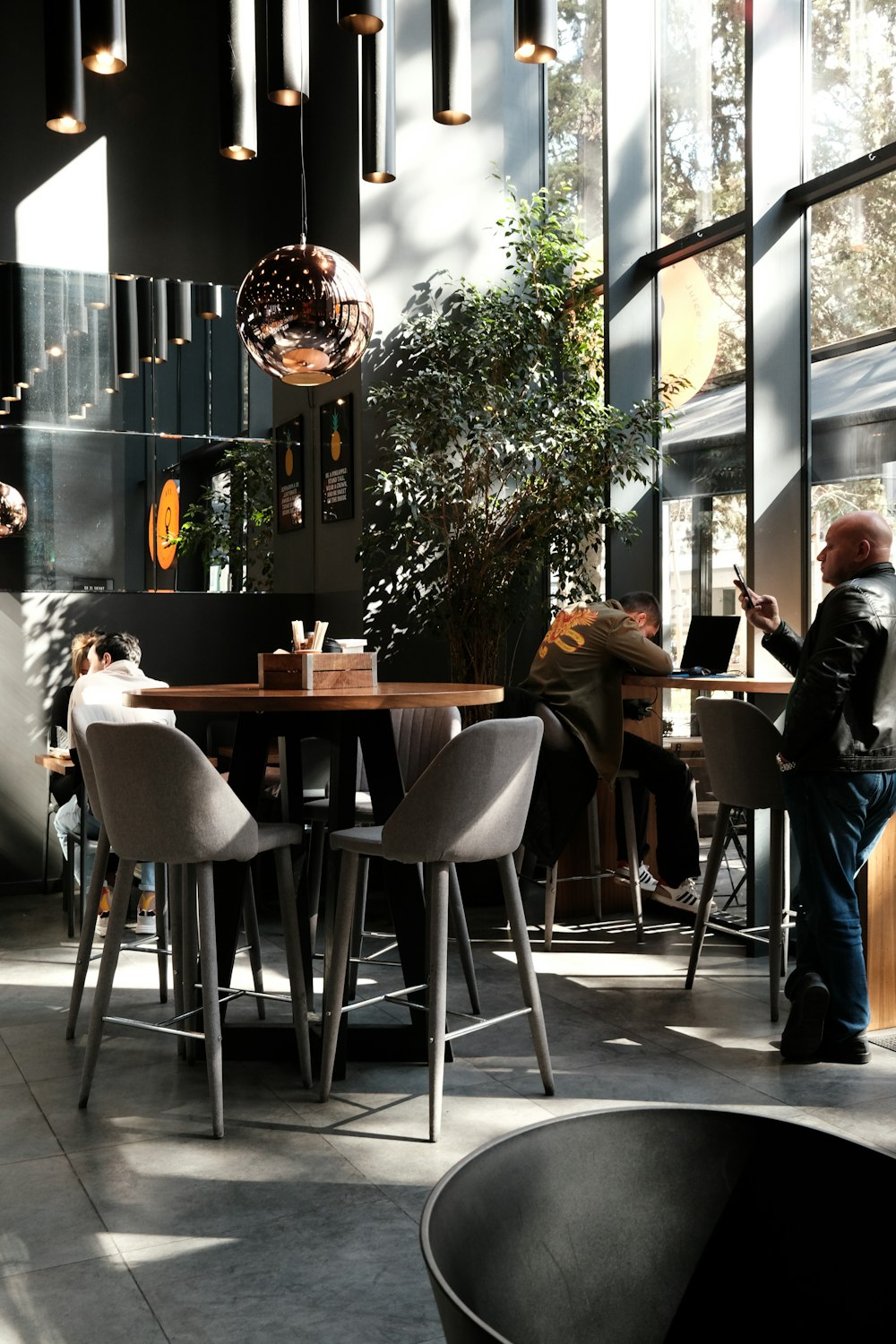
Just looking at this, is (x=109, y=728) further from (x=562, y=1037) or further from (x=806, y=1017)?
(x=806, y=1017)

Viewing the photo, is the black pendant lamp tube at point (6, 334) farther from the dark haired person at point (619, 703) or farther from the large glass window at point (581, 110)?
the dark haired person at point (619, 703)

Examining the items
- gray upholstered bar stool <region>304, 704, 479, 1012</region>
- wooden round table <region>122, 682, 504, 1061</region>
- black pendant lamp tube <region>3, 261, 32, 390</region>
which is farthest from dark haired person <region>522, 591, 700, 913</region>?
black pendant lamp tube <region>3, 261, 32, 390</region>

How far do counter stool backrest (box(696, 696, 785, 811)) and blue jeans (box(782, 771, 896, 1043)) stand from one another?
1.08ft

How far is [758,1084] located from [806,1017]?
0.97ft

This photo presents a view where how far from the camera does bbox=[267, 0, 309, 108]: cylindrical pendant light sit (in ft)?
8.92

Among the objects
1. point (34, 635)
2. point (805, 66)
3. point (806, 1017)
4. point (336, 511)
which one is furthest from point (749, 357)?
point (34, 635)

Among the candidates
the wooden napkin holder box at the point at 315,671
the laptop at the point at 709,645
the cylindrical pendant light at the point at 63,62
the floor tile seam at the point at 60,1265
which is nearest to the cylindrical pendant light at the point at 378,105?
the cylindrical pendant light at the point at 63,62

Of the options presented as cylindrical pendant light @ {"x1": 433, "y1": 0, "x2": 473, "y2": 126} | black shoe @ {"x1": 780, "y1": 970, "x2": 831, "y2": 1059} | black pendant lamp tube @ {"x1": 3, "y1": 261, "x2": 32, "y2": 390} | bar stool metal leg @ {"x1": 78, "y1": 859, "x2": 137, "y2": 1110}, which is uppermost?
black pendant lamp tube @ {"x1": 3, "y1": 261, "x2": 32, "y2": 390}

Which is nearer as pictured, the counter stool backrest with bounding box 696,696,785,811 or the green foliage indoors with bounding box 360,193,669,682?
the counter stool backrest with bounding box 696,696,785,811

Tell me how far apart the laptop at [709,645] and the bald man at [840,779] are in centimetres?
143

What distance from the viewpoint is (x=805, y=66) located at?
5199 mm

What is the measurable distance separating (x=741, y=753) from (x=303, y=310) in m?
2.02

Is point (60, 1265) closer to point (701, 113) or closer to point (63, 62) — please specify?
point (63, 62)

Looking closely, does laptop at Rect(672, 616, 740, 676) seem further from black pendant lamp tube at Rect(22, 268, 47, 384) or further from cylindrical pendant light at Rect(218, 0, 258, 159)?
black pendant lamp tube at Rect(22, 268, 47, 384)
